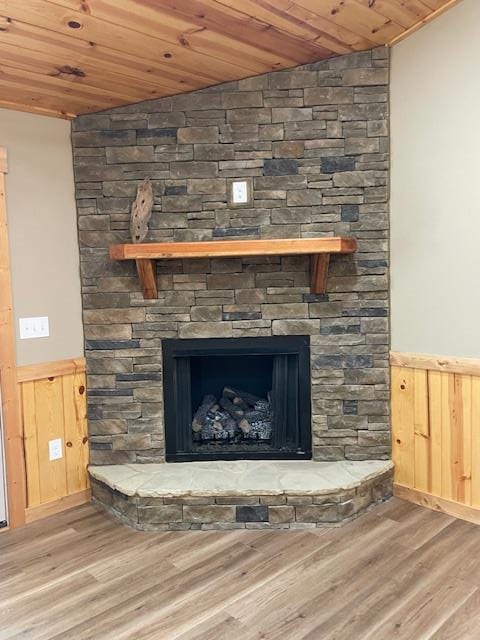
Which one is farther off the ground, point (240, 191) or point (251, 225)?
point (240, 191)

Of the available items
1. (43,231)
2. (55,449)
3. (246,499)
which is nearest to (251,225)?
(43,231)

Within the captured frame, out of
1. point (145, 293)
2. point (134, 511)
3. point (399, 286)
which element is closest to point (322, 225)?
point (399, 286)

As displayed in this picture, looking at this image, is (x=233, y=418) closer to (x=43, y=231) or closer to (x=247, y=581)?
(x=247, y=581)

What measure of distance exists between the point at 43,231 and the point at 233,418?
1.60m

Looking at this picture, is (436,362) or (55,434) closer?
(436,362)

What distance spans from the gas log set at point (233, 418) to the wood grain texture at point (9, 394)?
1018 mm

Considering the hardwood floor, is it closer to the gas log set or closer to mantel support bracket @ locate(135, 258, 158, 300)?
the gas log set

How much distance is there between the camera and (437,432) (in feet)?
9.10

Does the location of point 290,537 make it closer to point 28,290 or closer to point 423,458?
point 423,458

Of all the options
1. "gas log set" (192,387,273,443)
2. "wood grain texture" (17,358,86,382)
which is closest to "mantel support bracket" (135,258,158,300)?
"wood grain texture" (17,358,86,382)

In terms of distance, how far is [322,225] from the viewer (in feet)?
9.36

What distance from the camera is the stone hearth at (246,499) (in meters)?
2.64

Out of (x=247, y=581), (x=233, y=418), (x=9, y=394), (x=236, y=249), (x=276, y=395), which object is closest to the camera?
(x=247, y=581)

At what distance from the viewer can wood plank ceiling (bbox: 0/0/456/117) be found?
2.00 metres
